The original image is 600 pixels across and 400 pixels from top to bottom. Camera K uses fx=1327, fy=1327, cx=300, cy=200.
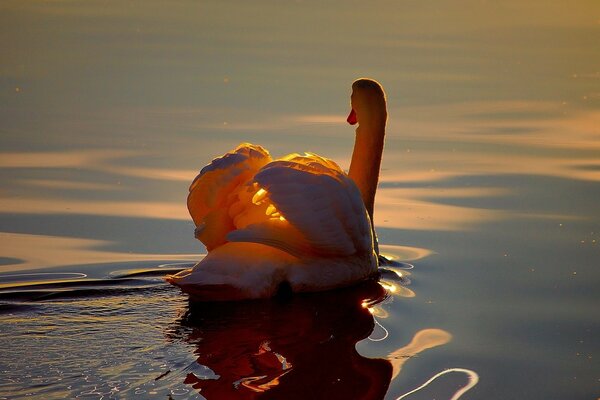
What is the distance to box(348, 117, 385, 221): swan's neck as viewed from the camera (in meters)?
10.5

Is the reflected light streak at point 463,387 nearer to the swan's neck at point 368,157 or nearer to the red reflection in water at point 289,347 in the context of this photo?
the red reflection in water at point 289,347

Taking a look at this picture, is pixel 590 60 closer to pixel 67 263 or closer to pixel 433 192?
pixel 433 192

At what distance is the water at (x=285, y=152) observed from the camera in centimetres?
741

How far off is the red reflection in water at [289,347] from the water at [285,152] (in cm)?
2

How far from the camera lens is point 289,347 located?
7.81 meters

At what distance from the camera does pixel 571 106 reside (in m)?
15.3

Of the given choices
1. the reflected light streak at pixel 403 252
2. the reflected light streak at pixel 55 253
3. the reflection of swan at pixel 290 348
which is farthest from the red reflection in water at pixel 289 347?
the reflected light streak at pixel 55 253

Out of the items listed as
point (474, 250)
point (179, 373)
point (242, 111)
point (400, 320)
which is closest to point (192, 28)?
point (242, 111)

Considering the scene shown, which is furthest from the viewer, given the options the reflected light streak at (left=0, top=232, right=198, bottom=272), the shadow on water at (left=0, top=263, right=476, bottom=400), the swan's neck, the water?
the swan's neck

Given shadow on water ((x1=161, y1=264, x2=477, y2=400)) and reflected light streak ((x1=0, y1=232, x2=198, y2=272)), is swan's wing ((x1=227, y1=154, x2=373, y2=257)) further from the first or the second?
reflected light streak ((x1=0, y1=232, x2=198, y2=272))

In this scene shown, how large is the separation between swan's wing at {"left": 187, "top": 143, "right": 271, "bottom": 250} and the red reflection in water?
66 centimetres

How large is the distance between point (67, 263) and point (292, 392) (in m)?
3.06

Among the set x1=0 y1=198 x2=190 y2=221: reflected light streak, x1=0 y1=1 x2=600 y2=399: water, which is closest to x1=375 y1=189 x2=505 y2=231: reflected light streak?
x1=0 y1=1 x2=600 y2=399: water

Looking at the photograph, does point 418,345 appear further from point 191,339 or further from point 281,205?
point 281,205
